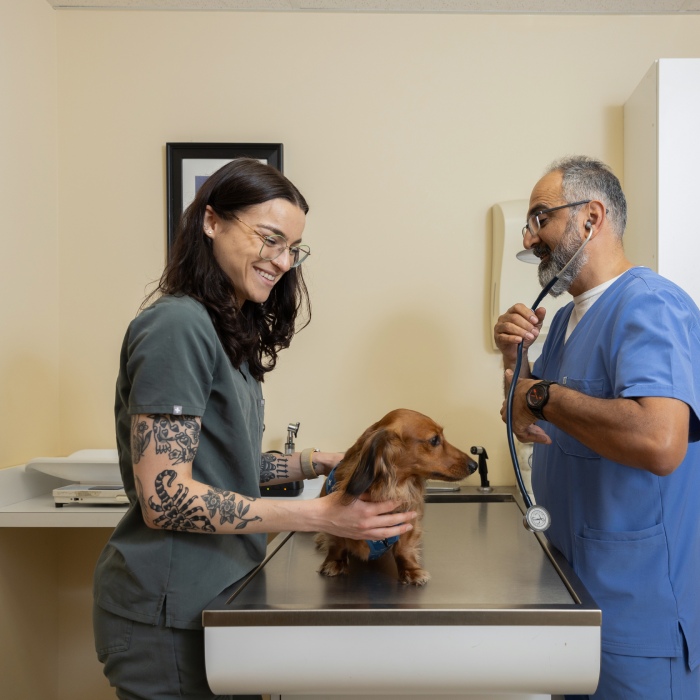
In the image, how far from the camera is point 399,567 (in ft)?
4.44

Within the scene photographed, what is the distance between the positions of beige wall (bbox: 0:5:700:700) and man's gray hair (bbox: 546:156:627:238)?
1045 mm

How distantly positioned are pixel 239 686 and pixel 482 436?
169 centimetres

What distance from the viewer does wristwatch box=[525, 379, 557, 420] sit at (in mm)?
1442

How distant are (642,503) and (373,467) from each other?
582 millimetres

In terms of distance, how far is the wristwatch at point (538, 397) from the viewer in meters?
Answer: 1.44

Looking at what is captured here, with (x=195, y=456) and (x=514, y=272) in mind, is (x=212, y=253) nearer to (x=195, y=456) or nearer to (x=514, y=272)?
(x=195, y=456)

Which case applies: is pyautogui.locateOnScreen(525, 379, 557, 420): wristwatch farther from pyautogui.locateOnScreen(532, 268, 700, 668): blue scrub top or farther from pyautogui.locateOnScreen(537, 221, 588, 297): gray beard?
pyautogui.locateOnScreen(537, 221, 588, 297): gray beard

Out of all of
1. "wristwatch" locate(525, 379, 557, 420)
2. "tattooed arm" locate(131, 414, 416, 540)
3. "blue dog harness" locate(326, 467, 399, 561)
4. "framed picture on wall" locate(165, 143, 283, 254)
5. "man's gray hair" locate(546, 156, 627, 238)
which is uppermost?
"framed picture on wall" locate(165, 143, 283, 254)

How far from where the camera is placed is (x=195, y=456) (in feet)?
4.06

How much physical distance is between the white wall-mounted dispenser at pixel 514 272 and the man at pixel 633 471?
0.96 m

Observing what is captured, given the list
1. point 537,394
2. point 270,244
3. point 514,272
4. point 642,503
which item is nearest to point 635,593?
point 642,503

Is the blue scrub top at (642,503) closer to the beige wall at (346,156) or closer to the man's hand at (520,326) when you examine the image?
the man's hand at (520,326)

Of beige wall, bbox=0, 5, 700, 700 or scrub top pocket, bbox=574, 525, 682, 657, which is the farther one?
beige wall, bbox=0, 5, 700, 700

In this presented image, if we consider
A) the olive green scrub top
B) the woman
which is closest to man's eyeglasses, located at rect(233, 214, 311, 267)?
the woman
